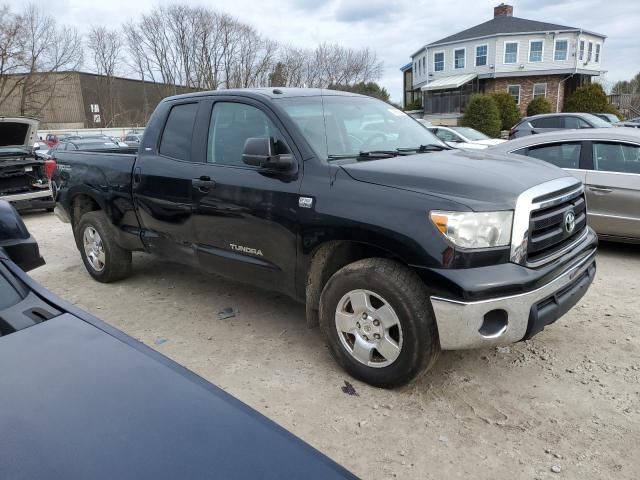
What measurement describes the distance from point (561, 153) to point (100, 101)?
2119 inches

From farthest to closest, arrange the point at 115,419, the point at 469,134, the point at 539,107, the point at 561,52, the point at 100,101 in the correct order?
1. the point at 100,101
2. the point at 561,52
3. the point at 539,107
4. the point at 469,134
5. the point at 115,419

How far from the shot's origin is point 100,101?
169 feet

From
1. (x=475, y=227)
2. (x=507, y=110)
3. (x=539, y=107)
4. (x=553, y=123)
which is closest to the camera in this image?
(x=475, y=227)

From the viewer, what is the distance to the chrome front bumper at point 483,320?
2.73 m

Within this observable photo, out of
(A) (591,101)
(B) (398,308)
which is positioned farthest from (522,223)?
(A) (591,101)

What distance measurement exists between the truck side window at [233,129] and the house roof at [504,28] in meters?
39.5

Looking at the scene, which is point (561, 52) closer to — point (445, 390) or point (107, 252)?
point (107, 252)

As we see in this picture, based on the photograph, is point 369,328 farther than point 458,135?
No

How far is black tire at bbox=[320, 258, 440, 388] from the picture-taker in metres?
2.91

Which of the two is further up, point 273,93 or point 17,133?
point 273,93

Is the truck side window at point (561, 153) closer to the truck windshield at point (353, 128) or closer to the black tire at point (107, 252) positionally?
the truck windshield at point (353, 128)

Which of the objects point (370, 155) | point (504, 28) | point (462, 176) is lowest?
point (462, 176)

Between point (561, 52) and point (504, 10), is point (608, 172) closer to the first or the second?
point (561, 52)

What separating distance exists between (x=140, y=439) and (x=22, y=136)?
9.59 meters
